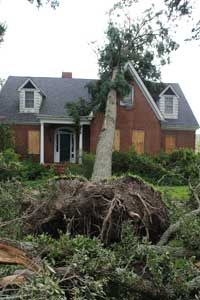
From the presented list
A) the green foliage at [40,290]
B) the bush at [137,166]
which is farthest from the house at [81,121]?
the green foliage at [40,290]

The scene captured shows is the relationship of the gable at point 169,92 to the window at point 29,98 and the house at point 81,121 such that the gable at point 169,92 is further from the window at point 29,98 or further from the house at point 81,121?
the window at point 29,98

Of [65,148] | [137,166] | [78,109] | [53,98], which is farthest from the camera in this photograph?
[53,98]

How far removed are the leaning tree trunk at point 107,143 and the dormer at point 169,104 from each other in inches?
217

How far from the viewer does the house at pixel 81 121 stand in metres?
27.4

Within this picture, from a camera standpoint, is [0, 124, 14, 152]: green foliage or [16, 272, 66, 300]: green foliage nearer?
[16, 272, 66, 300]: green foliage

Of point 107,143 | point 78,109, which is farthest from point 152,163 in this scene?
point 78,109

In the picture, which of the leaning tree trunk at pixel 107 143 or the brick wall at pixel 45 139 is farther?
the brick wall at pixel 45 139

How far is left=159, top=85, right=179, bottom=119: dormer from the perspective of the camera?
29.5 meters

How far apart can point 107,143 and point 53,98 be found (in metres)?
7.90

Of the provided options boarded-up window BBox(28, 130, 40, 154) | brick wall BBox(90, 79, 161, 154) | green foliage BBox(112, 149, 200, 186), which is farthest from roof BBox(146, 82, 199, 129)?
boarded-up window BBox(28, 130, 40, 154)

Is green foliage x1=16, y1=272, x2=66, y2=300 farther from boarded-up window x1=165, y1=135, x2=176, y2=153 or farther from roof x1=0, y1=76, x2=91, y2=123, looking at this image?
boarded-up window x1=165, y1=135, x2=176, y2=153

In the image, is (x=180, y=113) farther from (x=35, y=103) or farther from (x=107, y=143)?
(x=35, y=103)

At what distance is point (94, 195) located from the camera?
5379 mm

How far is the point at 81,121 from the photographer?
26.8 m
